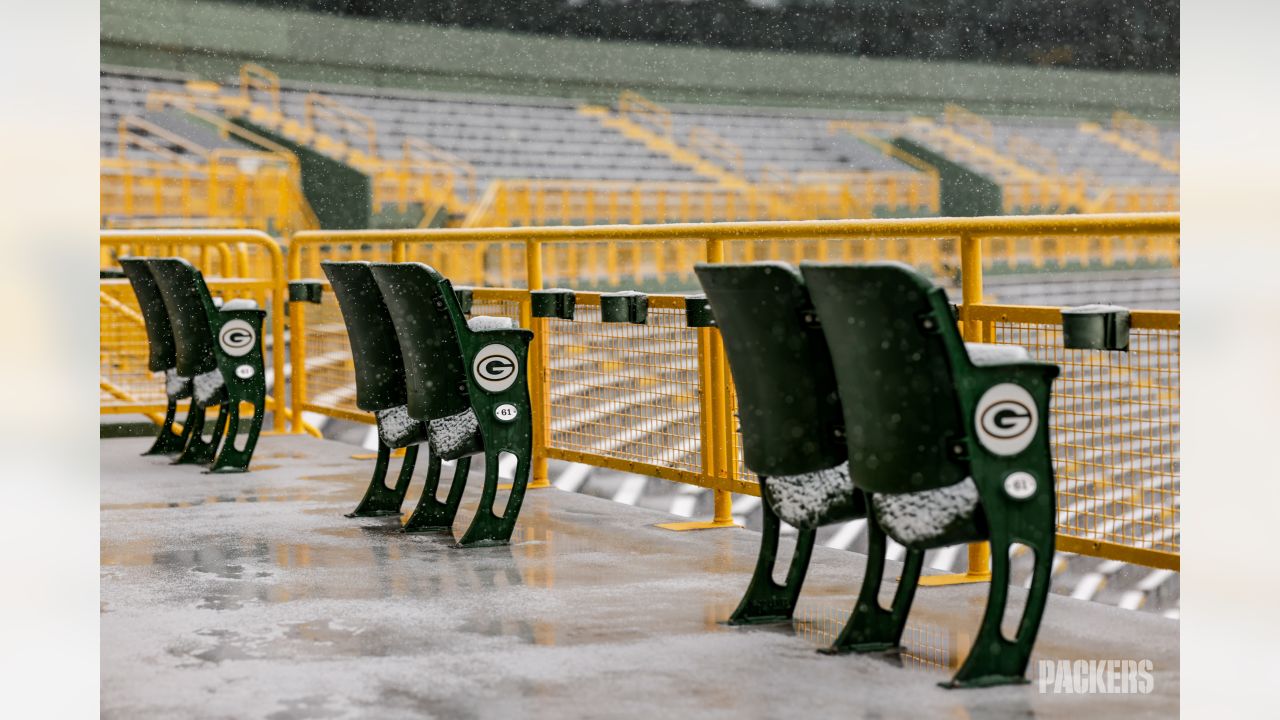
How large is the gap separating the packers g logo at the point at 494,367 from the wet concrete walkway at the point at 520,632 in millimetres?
449

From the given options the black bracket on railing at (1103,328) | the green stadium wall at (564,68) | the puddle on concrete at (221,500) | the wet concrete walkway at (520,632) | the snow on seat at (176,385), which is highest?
the green stadium wall at (564,68)

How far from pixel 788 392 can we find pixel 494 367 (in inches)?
51.5

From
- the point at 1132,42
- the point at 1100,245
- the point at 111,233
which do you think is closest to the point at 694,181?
the point at 1100,245

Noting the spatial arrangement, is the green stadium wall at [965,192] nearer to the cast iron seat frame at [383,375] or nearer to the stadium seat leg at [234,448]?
the stadium seat leg at [234,448]

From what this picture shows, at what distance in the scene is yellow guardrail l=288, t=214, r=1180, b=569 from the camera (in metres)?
3.27

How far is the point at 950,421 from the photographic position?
2.60m

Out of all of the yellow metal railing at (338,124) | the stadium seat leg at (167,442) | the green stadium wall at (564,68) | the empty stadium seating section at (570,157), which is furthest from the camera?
the green stadium wall at (564,68)

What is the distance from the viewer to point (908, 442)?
8.58 feet

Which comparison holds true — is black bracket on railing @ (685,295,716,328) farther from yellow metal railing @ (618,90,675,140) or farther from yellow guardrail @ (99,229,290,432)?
yellow metal railing @ (618,90,675,140)

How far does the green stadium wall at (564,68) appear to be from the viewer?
1820cm

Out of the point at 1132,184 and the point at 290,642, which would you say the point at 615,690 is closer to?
the point at 290,642

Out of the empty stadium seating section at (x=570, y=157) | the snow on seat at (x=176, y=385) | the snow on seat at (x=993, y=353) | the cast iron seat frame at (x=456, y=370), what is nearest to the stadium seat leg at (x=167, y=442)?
the snow on seat at (x=176, y=385)

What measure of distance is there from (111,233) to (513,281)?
9457mm

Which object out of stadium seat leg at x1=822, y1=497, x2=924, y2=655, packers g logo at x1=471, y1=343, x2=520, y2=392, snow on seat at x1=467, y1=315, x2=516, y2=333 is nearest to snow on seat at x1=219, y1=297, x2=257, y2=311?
snow on seat at x1=467, y1=315, x2=516, y2=333
